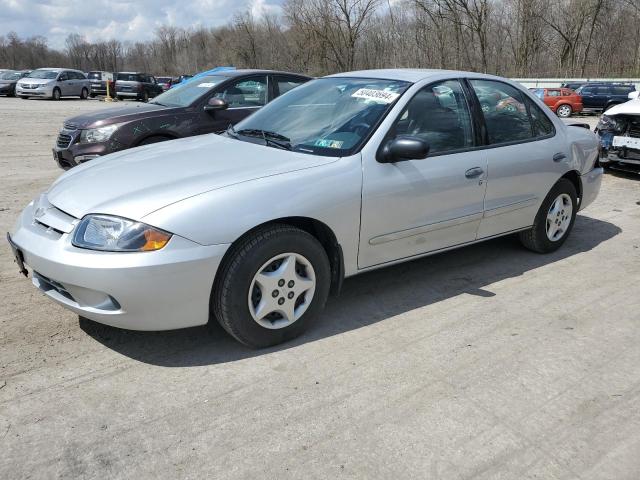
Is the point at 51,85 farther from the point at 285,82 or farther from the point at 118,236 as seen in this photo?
the point at 118,236

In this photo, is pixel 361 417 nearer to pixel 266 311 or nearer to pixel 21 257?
pixel 266 311

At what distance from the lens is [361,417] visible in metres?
2.74

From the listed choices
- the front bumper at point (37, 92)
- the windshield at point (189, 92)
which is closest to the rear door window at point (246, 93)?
the windshield at point (189, 92)

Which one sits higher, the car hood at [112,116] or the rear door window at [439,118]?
the rear door window at [439,118]

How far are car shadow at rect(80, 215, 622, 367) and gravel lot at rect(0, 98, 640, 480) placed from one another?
17 mm

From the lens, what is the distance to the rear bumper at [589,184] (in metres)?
5.33

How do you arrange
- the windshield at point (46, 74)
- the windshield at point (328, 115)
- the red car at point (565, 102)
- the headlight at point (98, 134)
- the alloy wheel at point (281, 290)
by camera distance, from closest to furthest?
the alloy wheel at point (281, 290) < the windshield at point (328, 115) < the headlight at point (98, 134) < the red car at point (565, 102) < the windshield at point (46, 74)

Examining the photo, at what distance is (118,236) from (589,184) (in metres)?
4.36

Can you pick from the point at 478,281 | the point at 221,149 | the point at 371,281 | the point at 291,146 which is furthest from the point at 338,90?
the point at 478,281

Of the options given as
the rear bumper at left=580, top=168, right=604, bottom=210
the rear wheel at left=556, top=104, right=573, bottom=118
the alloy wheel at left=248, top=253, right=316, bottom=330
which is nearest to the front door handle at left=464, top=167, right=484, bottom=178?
the alloy wheel at left=248, top=253, right=316, bottom=330

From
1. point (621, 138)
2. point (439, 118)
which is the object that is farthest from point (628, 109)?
point (439, 118)

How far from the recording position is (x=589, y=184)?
541cm

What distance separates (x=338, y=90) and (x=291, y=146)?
75 centimetres

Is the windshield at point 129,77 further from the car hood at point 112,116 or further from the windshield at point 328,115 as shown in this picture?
the windshield at point 328,115
